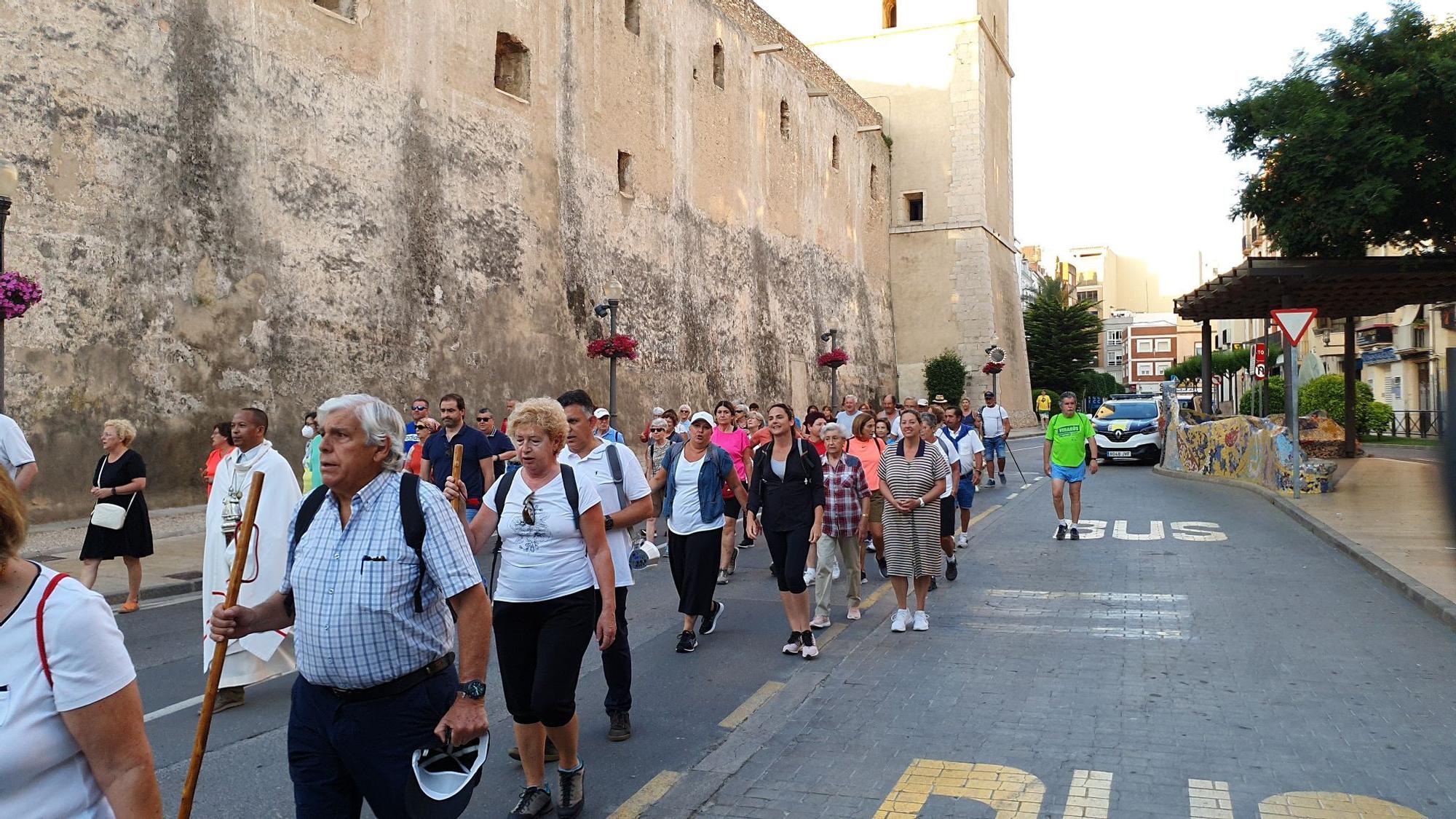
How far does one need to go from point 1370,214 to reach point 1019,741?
15072 millimetres

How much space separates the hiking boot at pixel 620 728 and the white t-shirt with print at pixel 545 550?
120 centimetres

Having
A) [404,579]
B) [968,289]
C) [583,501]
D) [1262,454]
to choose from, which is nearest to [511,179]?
[1262,454]

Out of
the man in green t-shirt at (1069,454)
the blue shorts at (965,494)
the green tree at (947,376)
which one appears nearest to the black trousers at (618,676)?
the blue shorts at (965,494)

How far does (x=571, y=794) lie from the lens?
458 cm

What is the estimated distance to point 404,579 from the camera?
3238 millimetres

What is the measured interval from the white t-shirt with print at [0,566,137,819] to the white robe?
13.1 feet

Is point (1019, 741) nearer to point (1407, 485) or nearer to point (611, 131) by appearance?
point (1407, 485)

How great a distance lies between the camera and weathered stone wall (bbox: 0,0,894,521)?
1429 centimetres

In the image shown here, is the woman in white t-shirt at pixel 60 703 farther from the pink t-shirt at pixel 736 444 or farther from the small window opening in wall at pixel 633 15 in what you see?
the small window opening in wall at pixel 633 15

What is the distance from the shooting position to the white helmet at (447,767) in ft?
10.5

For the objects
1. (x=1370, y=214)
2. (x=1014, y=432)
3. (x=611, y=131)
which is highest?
(x=611, y=131)

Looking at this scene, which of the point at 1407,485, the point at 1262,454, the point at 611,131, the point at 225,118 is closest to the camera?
the point at 225,118

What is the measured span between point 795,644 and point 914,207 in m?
43.1

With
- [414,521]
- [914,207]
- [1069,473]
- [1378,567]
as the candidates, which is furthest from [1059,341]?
[414,521]
